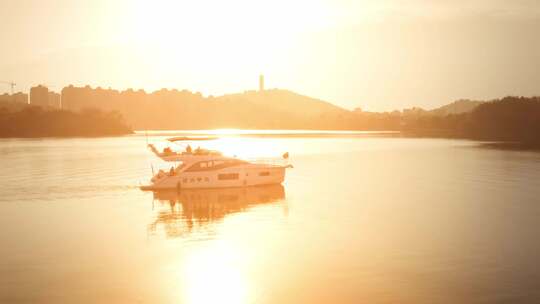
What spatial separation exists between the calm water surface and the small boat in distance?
58.0 inches

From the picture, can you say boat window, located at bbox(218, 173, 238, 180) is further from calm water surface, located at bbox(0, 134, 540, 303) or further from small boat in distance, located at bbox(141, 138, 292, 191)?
calm water surface, located at bbox(0, 134, 540, 303)

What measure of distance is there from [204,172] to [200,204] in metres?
7.70

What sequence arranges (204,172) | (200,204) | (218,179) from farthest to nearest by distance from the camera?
(218,179) < (204,172) < (200,204)

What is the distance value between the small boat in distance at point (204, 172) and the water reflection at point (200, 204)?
863 mm

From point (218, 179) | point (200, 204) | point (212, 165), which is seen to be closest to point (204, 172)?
point (212, 165)

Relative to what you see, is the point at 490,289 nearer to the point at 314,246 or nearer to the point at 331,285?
the point at 331,285

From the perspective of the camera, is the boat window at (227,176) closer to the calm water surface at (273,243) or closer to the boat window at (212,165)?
the boat window at (212,165)

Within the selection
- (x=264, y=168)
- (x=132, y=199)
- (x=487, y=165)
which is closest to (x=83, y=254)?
(x=132, y=199)

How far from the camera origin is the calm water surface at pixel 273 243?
27.8 meters

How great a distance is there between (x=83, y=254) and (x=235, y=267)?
35.0 ft

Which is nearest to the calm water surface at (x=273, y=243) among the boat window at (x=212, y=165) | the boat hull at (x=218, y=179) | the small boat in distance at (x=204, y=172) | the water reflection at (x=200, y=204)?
the water reflection at (x=200, y=204)

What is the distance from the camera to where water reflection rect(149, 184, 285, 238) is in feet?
151

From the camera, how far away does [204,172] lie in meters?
63.7

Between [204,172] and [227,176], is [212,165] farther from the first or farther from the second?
[227,176]
